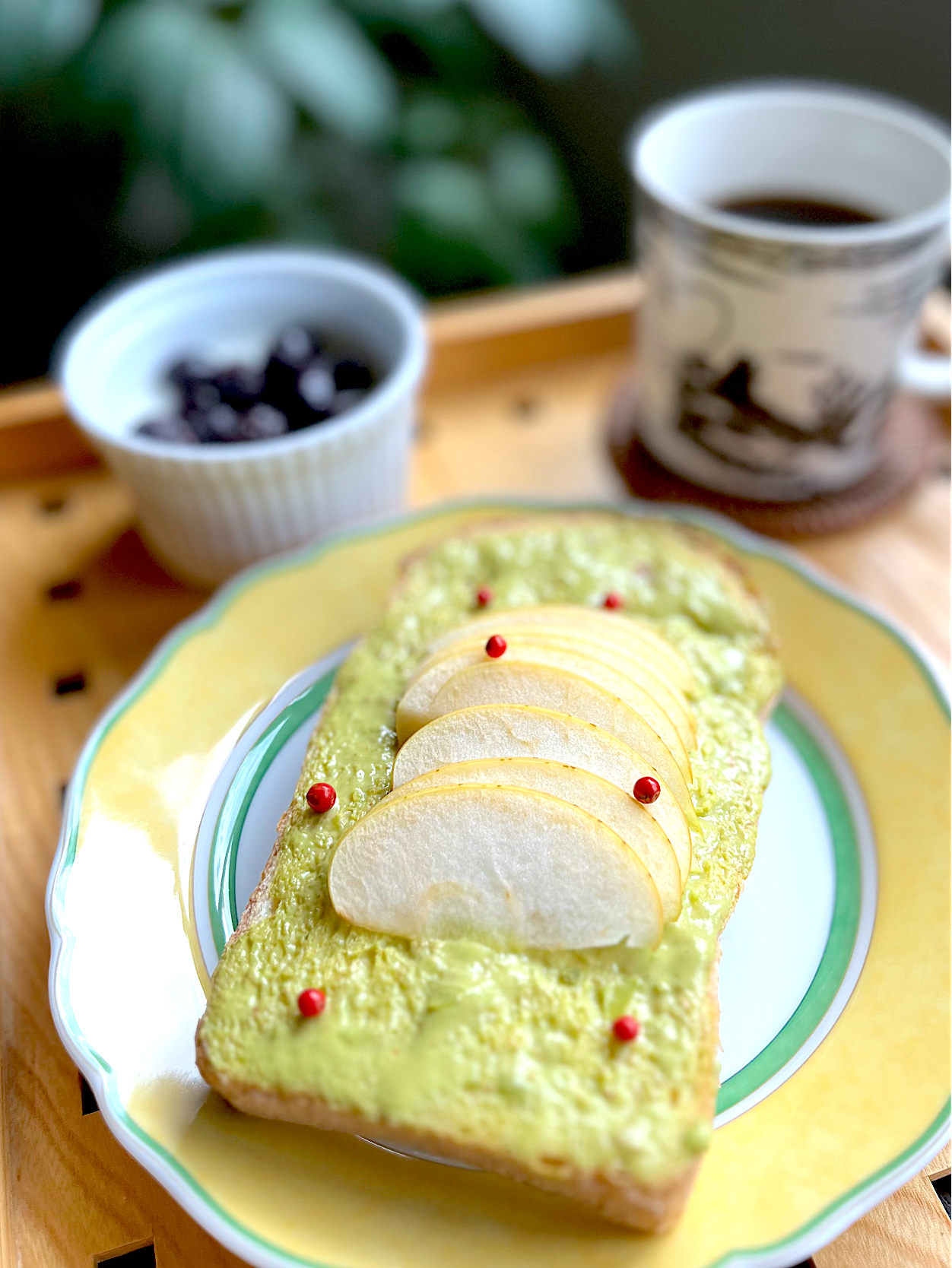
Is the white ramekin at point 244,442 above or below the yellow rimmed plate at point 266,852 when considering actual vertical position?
above

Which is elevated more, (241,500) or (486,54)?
(486,54)

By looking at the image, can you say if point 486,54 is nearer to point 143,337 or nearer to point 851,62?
point 851,62

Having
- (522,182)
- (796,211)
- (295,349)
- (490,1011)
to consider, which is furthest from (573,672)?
(522,182)

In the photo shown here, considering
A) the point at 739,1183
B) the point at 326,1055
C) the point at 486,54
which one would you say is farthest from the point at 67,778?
the point at 486,54

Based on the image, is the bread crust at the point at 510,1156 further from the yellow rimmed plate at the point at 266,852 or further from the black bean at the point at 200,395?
the black bean at the point at 200,395

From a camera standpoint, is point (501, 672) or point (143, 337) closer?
point (501, 672)

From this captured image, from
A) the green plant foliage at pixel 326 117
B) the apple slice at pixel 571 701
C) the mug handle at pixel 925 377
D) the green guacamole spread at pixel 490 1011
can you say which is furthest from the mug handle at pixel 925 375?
the green plant foliage at pixel 326 117
